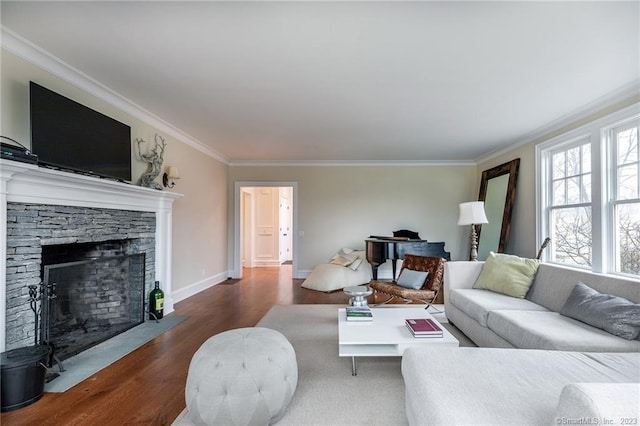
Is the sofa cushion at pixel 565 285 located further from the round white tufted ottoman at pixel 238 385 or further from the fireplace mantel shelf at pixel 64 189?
the fireplace mantel shelf at pixel 64 189

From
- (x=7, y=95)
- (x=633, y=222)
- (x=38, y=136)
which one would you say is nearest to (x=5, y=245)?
(x=38, y=136)

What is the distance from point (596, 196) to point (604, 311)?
6.31 ft

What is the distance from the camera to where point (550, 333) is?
212cm

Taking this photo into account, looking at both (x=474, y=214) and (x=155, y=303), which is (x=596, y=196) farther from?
(x=155, y=303)

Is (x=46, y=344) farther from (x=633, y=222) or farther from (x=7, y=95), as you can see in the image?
(x=633, y=222)

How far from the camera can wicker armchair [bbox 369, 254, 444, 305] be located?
383cm

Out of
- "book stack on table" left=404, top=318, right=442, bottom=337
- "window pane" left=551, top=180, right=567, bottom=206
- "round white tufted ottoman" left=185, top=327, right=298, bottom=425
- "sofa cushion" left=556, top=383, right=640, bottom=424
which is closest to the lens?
"sofa cushion" left=556, top=383, right=640, bottom=424

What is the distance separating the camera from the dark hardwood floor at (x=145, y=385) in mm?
1881

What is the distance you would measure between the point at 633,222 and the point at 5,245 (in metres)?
5.48

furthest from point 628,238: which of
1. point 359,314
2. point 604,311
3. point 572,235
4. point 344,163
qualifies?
point 344,163

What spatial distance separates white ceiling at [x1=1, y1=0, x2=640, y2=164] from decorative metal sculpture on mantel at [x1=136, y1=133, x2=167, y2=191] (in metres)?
0.36

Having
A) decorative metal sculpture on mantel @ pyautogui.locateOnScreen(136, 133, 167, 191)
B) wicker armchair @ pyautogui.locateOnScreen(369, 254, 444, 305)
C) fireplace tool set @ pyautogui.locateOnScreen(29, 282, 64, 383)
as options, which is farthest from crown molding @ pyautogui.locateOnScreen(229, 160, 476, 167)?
fireplace tool set @ pyautogui.locateOnScreen(29, 282, 64, 383)

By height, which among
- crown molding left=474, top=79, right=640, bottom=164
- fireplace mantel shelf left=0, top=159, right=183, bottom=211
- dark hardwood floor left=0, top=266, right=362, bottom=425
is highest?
crown molding left=474, top=79, right=640, bottom=164

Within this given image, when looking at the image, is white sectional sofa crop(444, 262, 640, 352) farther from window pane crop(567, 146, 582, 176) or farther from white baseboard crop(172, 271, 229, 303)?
white baseboard crop(172, 271, 229, 303)
